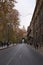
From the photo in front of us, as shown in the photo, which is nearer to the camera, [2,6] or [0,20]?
[2,6]

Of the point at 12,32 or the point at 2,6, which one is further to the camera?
the point at 12,32

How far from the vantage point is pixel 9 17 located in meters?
42.2

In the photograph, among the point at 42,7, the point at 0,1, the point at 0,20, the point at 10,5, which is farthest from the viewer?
the point at 42,7

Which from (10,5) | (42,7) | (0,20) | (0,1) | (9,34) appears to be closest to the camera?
(0,1)

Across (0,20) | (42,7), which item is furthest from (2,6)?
(42,7)

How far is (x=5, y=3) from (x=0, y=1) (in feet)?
2.79

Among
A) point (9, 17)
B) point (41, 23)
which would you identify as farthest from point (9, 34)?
point (9, 17)

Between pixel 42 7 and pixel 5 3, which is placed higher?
pixel 42 7

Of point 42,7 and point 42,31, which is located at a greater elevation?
point 42,7

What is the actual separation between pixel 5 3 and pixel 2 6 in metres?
0.52

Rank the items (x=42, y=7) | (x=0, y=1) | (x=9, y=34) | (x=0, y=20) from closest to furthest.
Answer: (x=0, y=1) < (x=0, y=20) < (x=42, y=7) < (x=9, y=34)

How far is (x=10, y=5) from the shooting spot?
3250 cm

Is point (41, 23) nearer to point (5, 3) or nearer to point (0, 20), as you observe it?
point (0, 20)

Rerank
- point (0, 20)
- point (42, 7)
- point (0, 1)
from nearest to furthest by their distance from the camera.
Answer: point (0, 1) → point (0, 20) → point (42, 7)
